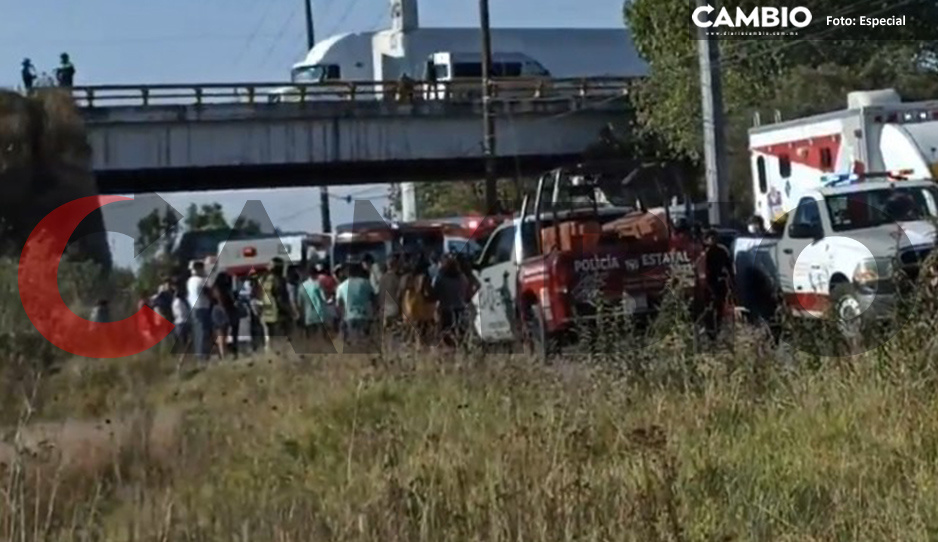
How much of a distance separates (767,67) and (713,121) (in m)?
19.7

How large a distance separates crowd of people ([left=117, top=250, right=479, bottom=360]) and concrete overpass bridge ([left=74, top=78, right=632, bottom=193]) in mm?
19104

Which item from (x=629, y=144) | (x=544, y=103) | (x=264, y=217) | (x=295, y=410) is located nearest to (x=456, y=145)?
(x=544, y=103)

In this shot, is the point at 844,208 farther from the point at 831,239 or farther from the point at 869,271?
the point at 869,271

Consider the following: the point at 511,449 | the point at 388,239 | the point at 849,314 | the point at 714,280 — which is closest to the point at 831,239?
Result: the point at 714,280

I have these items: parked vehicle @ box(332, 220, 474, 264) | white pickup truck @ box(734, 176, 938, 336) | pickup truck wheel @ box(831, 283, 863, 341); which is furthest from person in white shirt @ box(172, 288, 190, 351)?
pickup truck wheel @ box(831, 283, 863, 341)

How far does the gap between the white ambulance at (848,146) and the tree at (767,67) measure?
10720mm

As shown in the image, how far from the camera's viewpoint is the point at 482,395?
9570mm

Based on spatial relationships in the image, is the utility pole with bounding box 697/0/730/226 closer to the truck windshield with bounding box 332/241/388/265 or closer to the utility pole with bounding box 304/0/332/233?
the truck windshield with bounding box 332/241/388/265

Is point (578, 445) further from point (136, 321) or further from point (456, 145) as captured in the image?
point (456, 145)

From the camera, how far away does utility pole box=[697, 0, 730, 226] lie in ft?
88.7

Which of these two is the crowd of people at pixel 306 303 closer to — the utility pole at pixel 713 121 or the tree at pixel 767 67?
the utility pole at pixel 713 121

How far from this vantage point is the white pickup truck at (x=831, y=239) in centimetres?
1619

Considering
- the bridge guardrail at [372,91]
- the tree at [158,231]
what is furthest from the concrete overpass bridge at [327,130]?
the tree at [158,231]

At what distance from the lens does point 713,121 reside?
90.3 ft
